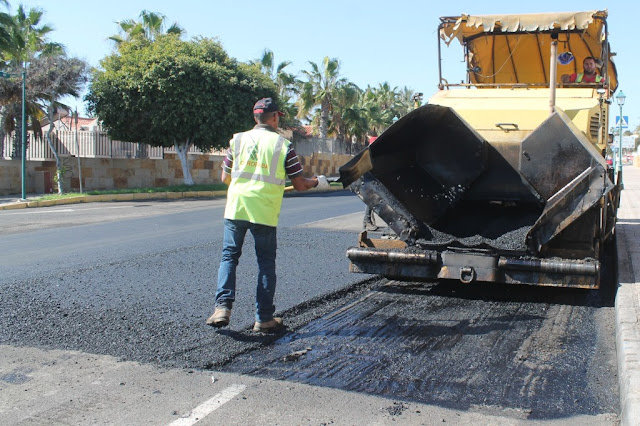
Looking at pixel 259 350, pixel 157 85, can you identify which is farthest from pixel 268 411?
pixel 157 85

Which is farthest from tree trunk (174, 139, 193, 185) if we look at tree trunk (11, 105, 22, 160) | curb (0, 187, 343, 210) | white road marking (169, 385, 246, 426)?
white road marking (169, 385, 246, 426)

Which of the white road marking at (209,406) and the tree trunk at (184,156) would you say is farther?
the tree trunk at (184,156)

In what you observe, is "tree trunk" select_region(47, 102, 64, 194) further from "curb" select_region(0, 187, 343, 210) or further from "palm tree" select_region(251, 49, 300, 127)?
"palm tree" select_region(251, 49, 300, 127)

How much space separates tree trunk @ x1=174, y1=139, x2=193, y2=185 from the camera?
2397 cm

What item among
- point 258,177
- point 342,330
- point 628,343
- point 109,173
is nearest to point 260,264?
point 258,177

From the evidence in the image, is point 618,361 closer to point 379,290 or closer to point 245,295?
point 379,290

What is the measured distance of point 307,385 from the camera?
11.8ft

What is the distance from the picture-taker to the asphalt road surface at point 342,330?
359 cm

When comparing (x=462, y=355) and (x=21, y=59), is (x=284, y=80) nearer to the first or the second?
(x=21, y=59)

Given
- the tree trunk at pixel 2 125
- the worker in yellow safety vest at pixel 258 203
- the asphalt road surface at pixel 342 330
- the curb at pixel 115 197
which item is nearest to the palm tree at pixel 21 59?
the tree trunk at pixel 2 125

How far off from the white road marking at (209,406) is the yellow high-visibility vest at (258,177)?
1349mm

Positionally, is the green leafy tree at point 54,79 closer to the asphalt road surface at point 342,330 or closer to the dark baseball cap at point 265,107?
the asphalt road surface at point 342,330

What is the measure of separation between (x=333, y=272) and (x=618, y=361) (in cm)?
350

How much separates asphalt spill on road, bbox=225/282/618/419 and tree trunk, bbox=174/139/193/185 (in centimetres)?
1915
